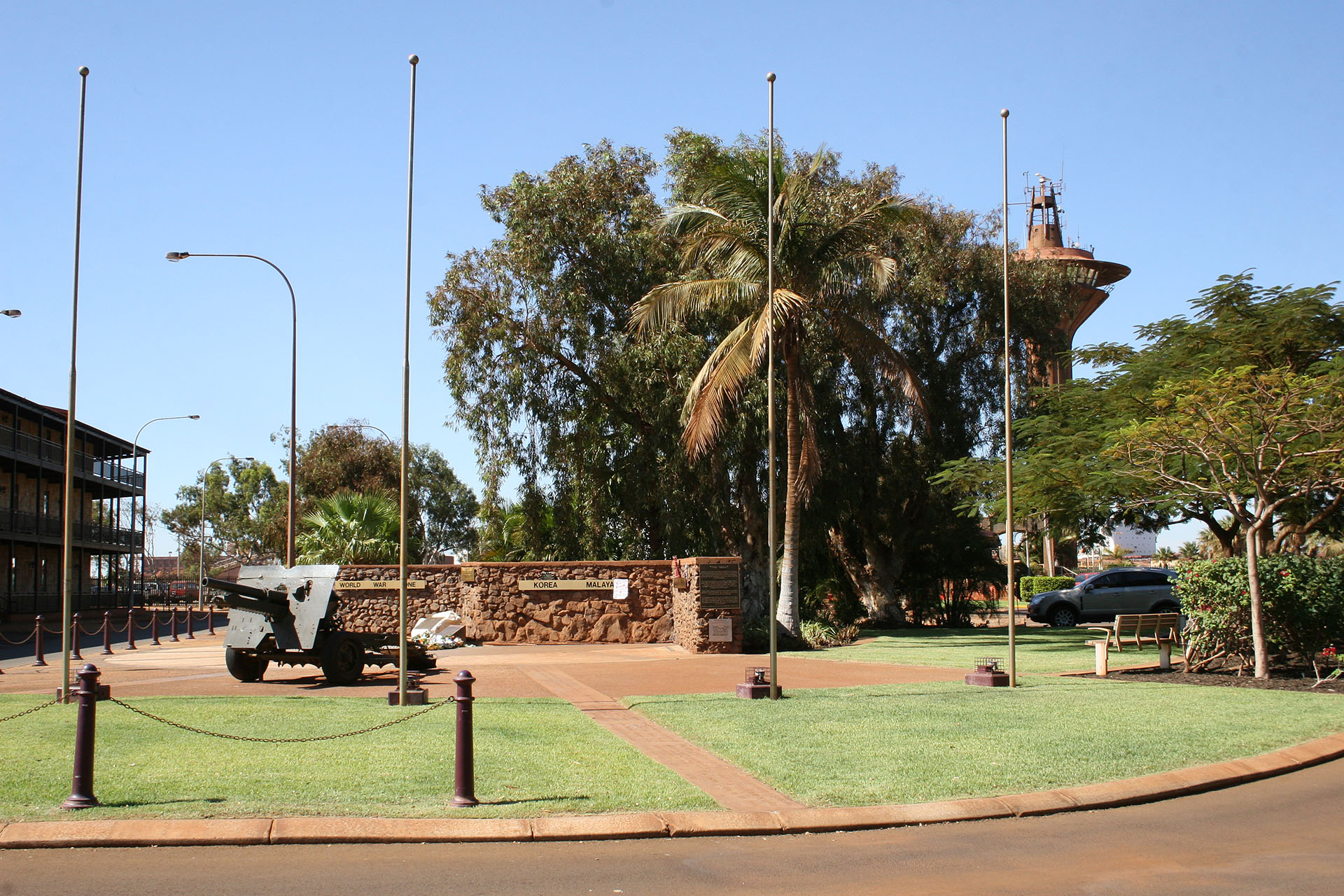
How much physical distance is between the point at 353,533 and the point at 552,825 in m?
24.2

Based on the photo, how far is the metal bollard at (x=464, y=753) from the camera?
25.0ft

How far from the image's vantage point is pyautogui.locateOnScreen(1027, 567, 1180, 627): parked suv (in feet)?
98.3

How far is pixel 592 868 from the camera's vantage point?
21.2ft

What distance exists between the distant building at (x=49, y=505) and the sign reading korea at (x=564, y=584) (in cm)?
2615

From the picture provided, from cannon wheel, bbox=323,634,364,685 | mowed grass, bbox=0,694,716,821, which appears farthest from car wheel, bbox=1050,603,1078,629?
mowed grass, bbox=0,694,716,821

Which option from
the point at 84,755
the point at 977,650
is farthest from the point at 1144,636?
the point at 84,755

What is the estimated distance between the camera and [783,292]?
19.6 meters

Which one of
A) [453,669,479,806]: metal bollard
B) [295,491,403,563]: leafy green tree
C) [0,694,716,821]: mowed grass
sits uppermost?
[295,491,403,563]: leafy green tree

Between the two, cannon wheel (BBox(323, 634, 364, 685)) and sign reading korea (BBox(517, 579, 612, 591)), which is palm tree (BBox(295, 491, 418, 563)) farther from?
cannon wheel (BBox(323, 634, 364, 685))

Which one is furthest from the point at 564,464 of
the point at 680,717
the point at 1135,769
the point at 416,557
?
the point at 1135,769

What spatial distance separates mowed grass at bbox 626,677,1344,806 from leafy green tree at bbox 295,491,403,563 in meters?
17.7

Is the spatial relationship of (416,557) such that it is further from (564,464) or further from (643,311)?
(643,311)

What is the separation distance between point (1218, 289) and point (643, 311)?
1139cm

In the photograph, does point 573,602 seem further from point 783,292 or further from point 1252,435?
point 1252,435
